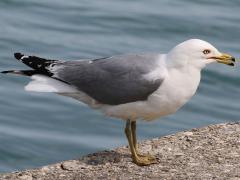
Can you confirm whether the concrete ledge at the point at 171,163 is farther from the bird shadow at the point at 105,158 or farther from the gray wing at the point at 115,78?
the gray wing at the point at 115,78

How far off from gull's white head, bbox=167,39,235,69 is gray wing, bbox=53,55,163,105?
151 millimetres

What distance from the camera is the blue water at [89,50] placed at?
396 inches

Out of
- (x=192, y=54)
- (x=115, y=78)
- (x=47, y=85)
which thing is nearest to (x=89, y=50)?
(x=47, y=85)

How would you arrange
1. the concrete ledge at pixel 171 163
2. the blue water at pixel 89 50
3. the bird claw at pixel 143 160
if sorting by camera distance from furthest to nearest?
1. the blue water at pixel 89 50
2. the bird claw at pixel 143 160
3. the concrete ledge at pixel 171 163

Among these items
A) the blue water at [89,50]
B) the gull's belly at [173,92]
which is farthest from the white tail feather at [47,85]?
the blue water at [89,50]

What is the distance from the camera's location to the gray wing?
650 centimetres

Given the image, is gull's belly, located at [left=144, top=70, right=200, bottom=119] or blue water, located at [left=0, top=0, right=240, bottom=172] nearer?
gull's belly, located at [left=144, top=70, right=200, bottom=119]

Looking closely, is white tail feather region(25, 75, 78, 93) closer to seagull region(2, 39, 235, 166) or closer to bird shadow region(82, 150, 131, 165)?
seagull region(2, 39, 235, 166)

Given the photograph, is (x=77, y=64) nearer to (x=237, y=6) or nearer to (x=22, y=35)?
(x=22, y=35)

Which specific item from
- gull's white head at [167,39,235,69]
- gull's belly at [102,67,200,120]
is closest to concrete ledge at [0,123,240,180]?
gull's belly at [102,67,200,120]

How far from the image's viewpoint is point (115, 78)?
21.7ft

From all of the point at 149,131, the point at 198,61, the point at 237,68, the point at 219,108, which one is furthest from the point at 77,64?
the point at 237,68

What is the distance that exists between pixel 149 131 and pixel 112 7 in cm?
516

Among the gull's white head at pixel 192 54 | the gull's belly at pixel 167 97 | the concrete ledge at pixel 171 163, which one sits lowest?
the concrete ledge at pixel 171 163
